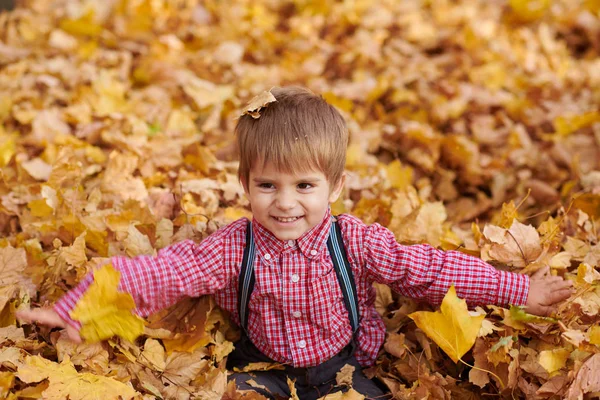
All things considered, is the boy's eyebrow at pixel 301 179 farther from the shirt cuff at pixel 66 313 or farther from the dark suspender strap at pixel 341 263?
the shirt cuff at pixel 66 313

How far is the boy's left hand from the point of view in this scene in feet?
6.19

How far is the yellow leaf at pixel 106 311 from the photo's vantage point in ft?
5.79

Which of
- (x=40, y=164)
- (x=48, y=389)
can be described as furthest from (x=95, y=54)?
(x=48, y=389)

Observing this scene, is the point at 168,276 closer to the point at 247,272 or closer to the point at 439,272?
the point at 247,272

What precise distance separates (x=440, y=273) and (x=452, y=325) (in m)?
0.18

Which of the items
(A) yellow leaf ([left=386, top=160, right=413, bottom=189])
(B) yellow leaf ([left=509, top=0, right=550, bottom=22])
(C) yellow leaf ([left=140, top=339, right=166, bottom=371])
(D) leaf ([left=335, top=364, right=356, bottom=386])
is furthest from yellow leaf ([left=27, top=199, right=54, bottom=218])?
(B) yellow leaf ([left=509, top=0, right=550, bottom=22])

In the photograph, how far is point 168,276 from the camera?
1.86 metres

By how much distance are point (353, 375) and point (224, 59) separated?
2389mm

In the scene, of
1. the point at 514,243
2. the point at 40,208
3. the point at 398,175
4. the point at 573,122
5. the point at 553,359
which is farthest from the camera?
the point at 573,122

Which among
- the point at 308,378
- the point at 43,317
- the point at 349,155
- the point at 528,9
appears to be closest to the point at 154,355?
the point at 43,317

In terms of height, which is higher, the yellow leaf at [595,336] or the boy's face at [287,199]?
the boy's face at [287,199]

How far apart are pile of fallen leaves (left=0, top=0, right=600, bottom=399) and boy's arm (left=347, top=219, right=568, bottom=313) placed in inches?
2.8

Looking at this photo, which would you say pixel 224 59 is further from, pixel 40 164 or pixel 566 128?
pixel 566 128

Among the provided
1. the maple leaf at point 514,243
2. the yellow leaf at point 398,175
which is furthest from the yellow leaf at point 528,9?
the maple leaf at point 514,243
